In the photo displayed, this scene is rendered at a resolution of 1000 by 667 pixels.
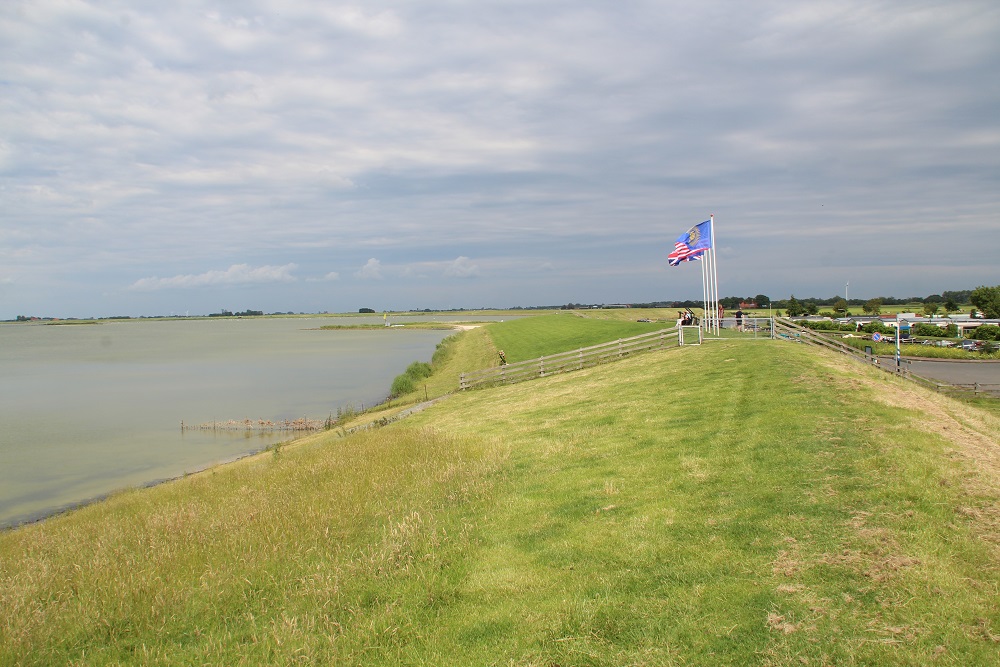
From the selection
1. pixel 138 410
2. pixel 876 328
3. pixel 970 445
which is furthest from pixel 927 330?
pixel 138 410

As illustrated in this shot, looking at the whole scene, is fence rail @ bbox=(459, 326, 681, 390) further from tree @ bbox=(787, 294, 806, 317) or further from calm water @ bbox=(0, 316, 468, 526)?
tree @ bbox=(787, 294, 806, 317)

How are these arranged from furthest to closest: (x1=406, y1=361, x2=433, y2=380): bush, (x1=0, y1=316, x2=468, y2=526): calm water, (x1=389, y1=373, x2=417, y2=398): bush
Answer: (x1=406, y1=361, x2=433, y2=380): bush → (x1=389, y1=373, x2=417, y2=398): bush → (x1=0, y1=316, x2=468, y2=526): calm water

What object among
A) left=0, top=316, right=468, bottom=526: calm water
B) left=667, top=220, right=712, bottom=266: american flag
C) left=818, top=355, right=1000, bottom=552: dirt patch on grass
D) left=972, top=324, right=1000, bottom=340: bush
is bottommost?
left=0, top=316, right=468, bottom=526: calm water

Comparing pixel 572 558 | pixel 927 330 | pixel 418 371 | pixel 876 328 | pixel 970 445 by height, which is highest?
pixel 970 445

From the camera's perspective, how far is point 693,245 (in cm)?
2964

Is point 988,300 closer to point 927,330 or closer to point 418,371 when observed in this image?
point 927,330

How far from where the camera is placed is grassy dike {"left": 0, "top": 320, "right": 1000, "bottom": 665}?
5.95 m

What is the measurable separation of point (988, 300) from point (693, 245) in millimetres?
82216

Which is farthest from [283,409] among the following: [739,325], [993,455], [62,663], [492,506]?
[993,455]

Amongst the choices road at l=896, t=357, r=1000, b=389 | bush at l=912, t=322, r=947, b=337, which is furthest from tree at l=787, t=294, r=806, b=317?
road at l=896, t=357, r=1000, b=389

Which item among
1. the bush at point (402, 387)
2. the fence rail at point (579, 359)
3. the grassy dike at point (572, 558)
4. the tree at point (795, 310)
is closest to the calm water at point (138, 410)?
the bush at point (402, 387)

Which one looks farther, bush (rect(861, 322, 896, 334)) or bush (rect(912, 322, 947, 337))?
bush (rect(861, 322, 896, 334))

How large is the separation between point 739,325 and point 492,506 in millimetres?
26638

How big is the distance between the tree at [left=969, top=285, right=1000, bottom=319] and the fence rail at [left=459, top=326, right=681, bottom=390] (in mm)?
77946
